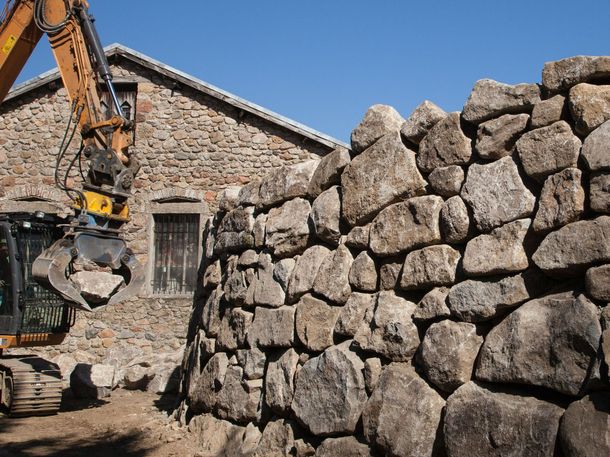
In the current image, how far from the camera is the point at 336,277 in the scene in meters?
4.58

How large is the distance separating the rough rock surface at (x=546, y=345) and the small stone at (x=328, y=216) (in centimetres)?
161

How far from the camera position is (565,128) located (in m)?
3.28

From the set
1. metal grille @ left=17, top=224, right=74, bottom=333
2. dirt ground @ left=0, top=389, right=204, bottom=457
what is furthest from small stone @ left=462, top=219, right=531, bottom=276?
metal grille @ left=17, top=224, right=74, bottom=333

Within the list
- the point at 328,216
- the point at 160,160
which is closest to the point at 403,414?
the point at 328,216

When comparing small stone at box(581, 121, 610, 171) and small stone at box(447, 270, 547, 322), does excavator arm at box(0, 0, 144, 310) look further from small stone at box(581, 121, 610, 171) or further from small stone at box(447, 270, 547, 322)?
small stone at box(581, 121, 610, 171)

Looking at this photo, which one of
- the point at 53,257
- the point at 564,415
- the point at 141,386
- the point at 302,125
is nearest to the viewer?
the point at 564,415

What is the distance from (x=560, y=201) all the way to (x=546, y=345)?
2.18 feet

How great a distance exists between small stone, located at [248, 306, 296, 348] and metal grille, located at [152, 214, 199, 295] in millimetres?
6578

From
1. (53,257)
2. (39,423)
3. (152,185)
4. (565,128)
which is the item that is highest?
(152,185)

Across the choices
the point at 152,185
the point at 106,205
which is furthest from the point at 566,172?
the point at 152,185

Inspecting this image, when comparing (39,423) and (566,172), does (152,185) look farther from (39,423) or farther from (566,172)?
(566,172)

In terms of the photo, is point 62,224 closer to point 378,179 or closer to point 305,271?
point 305,271

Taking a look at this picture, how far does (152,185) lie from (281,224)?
7.07 metres

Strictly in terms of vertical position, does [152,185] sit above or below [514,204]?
above
